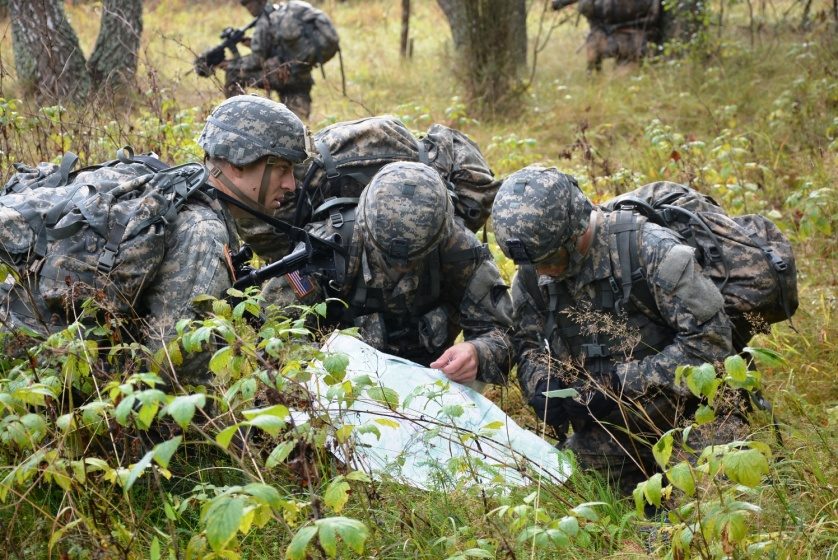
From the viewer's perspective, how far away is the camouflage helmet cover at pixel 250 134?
379 cm

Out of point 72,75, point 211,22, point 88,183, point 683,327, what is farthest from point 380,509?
point 211,22

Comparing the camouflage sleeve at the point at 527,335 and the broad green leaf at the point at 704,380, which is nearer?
the broad green leaf at the point at 704,380

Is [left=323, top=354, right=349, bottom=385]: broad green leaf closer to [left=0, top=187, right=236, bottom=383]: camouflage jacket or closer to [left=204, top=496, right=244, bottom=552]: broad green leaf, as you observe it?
[left=204, top=496, right=244, bottom=552]: broad green leaf

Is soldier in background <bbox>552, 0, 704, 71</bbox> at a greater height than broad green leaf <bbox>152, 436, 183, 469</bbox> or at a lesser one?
lesser

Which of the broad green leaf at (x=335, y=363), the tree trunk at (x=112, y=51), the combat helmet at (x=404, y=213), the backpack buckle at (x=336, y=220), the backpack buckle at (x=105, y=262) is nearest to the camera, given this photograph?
the broad green leaf at (x=335, y=363)

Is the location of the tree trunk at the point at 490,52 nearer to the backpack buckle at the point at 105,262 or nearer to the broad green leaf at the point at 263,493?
the backpack buckle at the point at 105,262

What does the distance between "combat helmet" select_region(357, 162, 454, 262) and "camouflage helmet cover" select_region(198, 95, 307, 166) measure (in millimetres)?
399

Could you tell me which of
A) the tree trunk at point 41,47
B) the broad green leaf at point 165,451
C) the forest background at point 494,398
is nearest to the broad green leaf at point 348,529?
the forest background at point 494,398

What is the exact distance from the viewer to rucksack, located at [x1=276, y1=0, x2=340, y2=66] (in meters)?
10.5

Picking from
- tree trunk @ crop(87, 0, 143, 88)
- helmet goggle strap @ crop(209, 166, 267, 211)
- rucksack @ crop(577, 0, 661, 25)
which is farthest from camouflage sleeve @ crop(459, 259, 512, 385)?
rucksack @ crop(577, 0, 661, 25)

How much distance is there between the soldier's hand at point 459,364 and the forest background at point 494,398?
1.93 feet

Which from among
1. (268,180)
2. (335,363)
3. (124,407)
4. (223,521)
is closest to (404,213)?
(268,180)

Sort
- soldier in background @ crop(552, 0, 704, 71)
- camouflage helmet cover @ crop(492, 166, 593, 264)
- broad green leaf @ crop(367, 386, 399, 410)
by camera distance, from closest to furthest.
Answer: broad green leaf @ crop(367, 386, 399, 410)
camouflage helmet cover @ crop(492, 166, 593, 264)
soldier in background @ crop(552, 0, 704, 71)

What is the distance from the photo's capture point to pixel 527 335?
407cm
